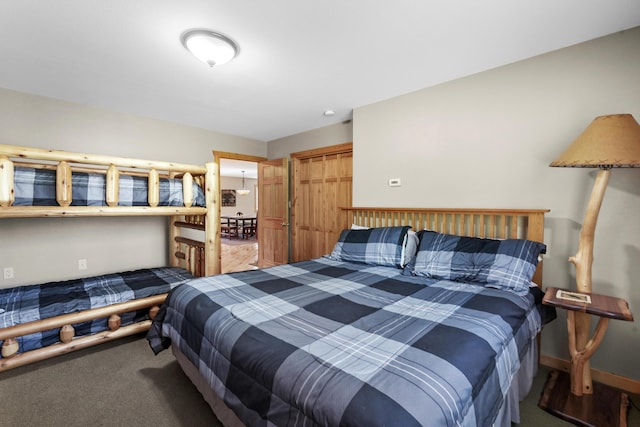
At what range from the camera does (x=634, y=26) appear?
1.80m

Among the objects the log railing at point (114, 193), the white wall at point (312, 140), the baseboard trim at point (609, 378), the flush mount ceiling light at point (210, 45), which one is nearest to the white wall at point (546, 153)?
the baseboard trim at point (609, 378)

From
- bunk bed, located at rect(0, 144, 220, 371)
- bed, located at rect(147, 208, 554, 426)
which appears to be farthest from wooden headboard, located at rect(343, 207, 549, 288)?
bunk bed, located at rect(0, 144, 220, 371)

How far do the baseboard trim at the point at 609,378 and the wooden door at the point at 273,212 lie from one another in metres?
3.36

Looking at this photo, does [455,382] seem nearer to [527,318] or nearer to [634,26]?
[527,318]

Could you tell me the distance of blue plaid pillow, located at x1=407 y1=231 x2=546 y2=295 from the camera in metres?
1.79

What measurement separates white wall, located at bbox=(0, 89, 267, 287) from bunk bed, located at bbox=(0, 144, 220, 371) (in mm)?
449

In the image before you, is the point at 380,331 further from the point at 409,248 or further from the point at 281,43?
the point at 281,43

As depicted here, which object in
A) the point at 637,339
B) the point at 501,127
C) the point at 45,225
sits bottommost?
the point at 637,339

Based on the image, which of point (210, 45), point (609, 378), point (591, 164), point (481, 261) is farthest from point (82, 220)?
point (609, 378)

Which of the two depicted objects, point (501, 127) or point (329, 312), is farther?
point (501, 127)

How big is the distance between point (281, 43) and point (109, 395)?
265 centimetres

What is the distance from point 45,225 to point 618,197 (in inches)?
201

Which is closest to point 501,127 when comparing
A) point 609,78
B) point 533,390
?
point 609,78

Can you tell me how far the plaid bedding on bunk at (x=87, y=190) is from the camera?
76.5 inches
